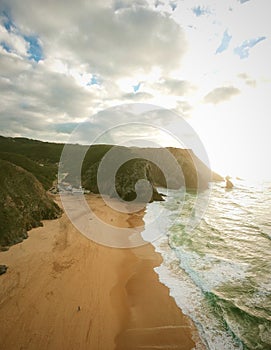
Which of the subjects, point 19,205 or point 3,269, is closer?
point 3,269

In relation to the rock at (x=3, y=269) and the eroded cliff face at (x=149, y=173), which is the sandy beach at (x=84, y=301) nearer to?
the rock at (x=3, y=269)

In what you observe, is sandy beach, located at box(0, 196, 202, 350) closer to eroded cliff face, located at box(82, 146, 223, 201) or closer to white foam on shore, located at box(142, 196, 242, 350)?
white foam on shore, located at box(142, 196, 242, 350)

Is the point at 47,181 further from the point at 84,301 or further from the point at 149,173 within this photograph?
the point at 84,301

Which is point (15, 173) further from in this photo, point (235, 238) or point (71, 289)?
point (235, 238)

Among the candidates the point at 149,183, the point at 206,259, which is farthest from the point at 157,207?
the point at 206,259

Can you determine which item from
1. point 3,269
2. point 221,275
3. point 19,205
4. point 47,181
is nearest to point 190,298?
point 221,275

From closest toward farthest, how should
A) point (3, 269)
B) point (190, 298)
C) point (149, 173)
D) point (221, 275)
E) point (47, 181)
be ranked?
point (190, 298) → point (3, 269) → point (221, 275) → point (47, 181) → point (149, 173)

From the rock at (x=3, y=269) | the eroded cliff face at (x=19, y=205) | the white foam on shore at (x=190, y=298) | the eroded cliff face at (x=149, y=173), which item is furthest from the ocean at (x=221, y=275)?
the eroded cliff face at (x=149, y=173)
